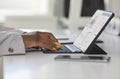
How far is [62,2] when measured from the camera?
290 cm

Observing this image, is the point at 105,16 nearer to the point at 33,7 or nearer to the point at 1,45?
the point at 1,45

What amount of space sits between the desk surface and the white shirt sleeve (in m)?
0.03

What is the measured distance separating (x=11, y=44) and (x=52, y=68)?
27 cm

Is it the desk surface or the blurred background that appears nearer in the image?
the desk surface

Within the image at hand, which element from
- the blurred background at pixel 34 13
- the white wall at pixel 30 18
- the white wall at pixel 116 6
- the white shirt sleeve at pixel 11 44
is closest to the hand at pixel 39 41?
the white shirt sleeve at pixel 11 44

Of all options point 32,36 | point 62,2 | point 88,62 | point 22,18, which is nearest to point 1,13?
point 22,18

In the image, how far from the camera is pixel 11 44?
1113 millimetres

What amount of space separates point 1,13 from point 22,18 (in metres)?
0.23

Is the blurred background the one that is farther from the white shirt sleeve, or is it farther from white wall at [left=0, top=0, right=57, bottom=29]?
the white shirt sleeve

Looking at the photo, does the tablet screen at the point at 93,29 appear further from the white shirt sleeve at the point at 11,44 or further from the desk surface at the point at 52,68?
the white shirt sleeve at the point at 11,44

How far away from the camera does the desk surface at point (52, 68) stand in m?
0.83

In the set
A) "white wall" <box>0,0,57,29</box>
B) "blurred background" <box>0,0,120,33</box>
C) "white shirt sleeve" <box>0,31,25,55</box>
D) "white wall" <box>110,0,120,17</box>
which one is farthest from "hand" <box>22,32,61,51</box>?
"white wall" <box>0,0,57,29</box>

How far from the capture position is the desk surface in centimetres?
83

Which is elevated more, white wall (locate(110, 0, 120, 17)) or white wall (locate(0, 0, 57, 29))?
white wall (locate(110, 0, 120, 17))
